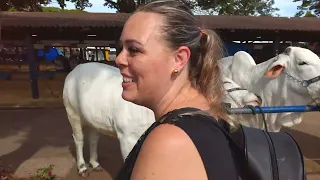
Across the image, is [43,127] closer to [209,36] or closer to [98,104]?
[98,104]

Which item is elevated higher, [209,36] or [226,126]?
[209,36]

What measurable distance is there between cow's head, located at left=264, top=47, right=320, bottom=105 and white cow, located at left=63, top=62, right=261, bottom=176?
761mm

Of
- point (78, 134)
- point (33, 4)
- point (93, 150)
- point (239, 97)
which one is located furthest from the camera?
point (33, 4)

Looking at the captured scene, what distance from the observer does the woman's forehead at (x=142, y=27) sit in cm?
110

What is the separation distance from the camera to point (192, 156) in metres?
0.94

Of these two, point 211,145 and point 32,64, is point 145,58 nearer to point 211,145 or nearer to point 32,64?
point 211,145

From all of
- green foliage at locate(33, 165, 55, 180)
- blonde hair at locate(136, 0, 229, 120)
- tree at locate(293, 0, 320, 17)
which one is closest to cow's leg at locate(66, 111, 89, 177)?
green foliage at locate(33, 165, 55, 180)

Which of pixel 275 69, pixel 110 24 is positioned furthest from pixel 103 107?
pixel 110 24

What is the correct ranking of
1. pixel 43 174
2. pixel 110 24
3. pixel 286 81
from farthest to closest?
pixel 110 24, pixel 43 174, pixel 286 81

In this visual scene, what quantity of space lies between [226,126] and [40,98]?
41.9 ft

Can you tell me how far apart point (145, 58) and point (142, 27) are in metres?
0.09

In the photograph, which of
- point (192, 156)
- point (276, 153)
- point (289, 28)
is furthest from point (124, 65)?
point (289, 28)

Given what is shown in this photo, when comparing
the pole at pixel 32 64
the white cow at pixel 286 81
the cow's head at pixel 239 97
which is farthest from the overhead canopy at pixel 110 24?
the cow's head at pixel 239 97

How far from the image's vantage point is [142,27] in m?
1.11
